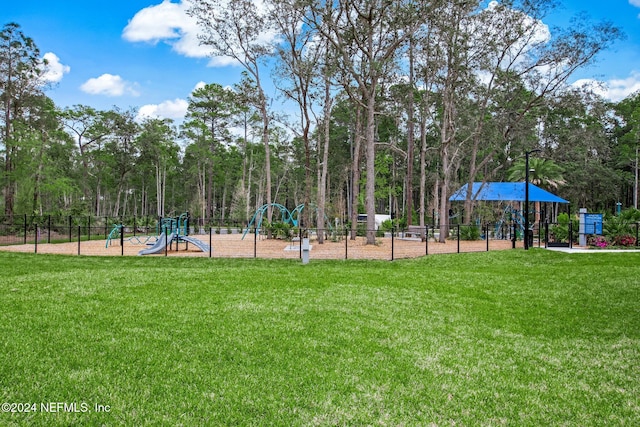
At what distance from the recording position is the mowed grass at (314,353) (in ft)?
10.9

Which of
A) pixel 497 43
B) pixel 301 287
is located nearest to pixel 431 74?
pixel 497 43

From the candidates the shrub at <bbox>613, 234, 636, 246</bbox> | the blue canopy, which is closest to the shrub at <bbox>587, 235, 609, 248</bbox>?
the shrub at <bbox>613, 234, 636, 246</bbox>

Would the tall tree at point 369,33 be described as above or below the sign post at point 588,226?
above

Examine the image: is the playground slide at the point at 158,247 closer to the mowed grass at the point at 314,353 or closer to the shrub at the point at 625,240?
the mowed grass at the point at 314,353

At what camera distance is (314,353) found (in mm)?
4551

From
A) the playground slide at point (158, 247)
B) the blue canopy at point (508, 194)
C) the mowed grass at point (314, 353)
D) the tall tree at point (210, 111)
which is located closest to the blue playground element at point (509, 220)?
the blue canopy at point (508, 194)

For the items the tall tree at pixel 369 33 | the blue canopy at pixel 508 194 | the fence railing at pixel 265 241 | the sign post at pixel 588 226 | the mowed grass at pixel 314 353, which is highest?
the tall tree at pixel 369 33

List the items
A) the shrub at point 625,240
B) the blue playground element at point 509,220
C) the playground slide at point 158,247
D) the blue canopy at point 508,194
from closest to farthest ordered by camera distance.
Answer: the playground slide at point 158,247 → the shrub at point 625,240 → the blue playground element at point 509,220 → the blue canopy at point 508,194

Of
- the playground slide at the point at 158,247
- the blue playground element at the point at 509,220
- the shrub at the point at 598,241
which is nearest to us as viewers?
the playground slide at the point at 158,247

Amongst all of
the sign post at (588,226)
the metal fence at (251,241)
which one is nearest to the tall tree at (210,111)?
the metal fence at (251,241)

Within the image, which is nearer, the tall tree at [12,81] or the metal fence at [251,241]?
the metal fence at [251,241]

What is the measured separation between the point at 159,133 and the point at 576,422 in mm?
50401

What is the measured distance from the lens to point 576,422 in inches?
128

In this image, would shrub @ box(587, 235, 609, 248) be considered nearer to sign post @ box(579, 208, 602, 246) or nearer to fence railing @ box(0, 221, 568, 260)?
sign post @ box(579, 208, 602, 246)
